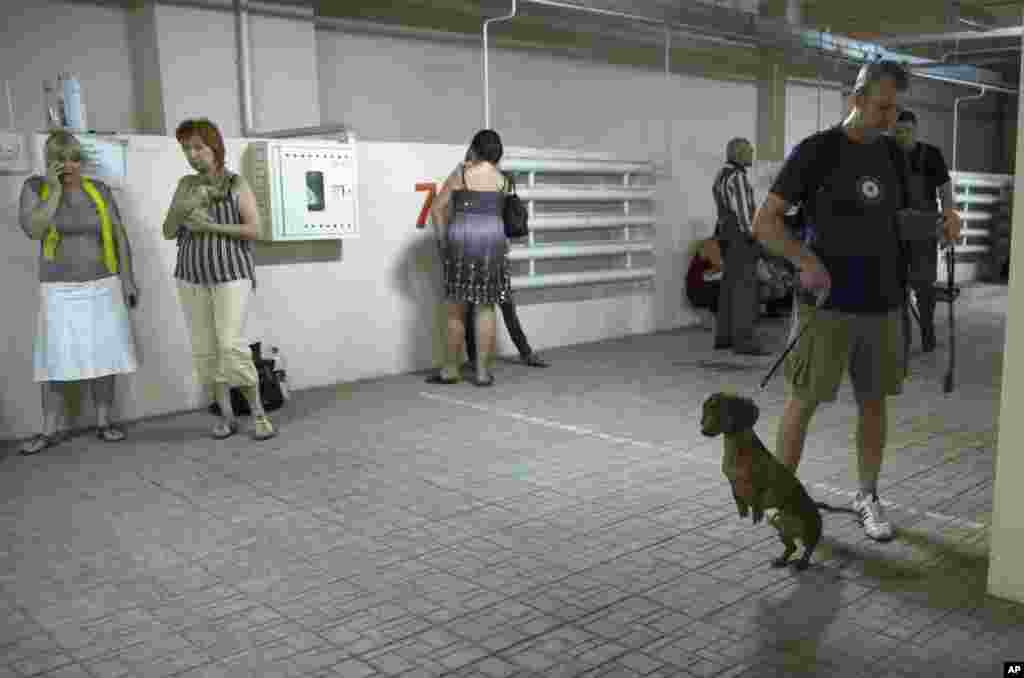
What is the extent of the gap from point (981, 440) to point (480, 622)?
10.4 feet

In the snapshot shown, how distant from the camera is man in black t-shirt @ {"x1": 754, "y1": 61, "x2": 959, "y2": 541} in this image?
10.3 feet

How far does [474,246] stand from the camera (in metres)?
6.26

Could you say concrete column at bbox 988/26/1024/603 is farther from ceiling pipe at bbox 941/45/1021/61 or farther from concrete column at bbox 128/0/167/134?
ceiling pipe at bbox 941/45/1021/61

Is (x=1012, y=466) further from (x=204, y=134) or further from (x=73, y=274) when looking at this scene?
(x=73, y=274)

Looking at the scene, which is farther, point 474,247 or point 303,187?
point 474,247

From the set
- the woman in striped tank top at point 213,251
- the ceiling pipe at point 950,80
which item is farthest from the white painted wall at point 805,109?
the woman in striped tank top at point 213,251

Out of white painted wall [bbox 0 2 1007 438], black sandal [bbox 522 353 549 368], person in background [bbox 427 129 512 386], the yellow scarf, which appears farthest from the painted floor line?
the yellow scarf

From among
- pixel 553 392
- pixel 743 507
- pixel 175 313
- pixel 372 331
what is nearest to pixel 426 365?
pixel 372 331

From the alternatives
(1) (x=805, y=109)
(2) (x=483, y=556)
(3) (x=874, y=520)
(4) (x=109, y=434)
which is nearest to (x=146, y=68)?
(4) (x=109, y=434)

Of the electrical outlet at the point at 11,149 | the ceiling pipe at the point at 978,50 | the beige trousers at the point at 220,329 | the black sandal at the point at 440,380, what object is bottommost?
the black sandal at the point at 440,380

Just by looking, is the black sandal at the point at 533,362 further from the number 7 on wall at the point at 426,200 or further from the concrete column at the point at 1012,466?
the concrete column at the point at 1012,466

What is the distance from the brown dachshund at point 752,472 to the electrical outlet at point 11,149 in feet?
13.1

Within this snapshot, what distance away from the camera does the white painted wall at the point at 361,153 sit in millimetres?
5648

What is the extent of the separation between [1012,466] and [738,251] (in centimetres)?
445
